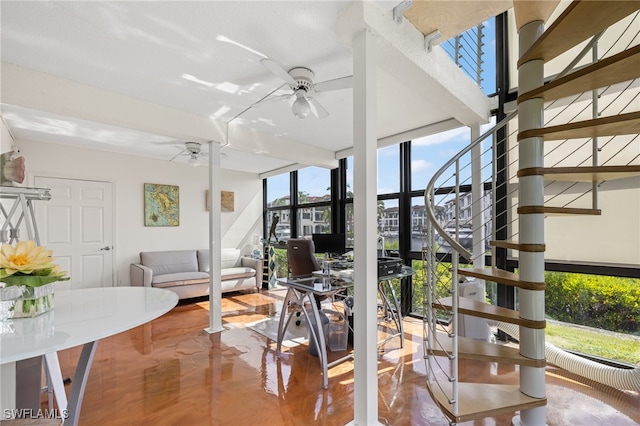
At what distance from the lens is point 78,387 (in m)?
1.34

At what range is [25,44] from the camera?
2141 millimetres

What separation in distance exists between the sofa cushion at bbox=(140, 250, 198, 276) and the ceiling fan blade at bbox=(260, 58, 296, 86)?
420 cm

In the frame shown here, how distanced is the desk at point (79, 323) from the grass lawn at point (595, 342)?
339 cm

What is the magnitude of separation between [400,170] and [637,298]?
2.66 m

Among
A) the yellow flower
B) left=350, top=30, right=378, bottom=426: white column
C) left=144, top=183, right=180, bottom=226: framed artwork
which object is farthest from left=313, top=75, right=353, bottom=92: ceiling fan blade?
left=144, top=183, right=180, bottom=226: framed artwork

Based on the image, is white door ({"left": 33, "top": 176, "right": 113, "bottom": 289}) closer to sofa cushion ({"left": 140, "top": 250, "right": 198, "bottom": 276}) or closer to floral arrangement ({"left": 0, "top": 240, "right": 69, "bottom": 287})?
sofa cushion ({"left": 140, "top": 250, "right": 198, "bottom": 276})

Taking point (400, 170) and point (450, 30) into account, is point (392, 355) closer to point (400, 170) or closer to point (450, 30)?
point (400, 170)

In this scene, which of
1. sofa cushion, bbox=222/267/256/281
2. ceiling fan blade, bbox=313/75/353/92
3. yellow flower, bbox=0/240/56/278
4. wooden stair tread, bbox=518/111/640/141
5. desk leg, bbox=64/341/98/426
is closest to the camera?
yellow flower, bbox=0/240/56/278

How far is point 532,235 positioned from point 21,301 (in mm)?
2532

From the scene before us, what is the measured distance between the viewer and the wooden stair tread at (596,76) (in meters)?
1.39

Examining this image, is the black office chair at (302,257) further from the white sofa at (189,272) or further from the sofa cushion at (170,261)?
the sofa cushion at (170,261)

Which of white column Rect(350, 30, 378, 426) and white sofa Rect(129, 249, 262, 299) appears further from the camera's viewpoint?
white sofa Rect(129, 249, 262, 299)

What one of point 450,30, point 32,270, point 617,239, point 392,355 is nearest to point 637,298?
point 617,239

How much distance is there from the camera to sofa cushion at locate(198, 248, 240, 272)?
18.5ft
